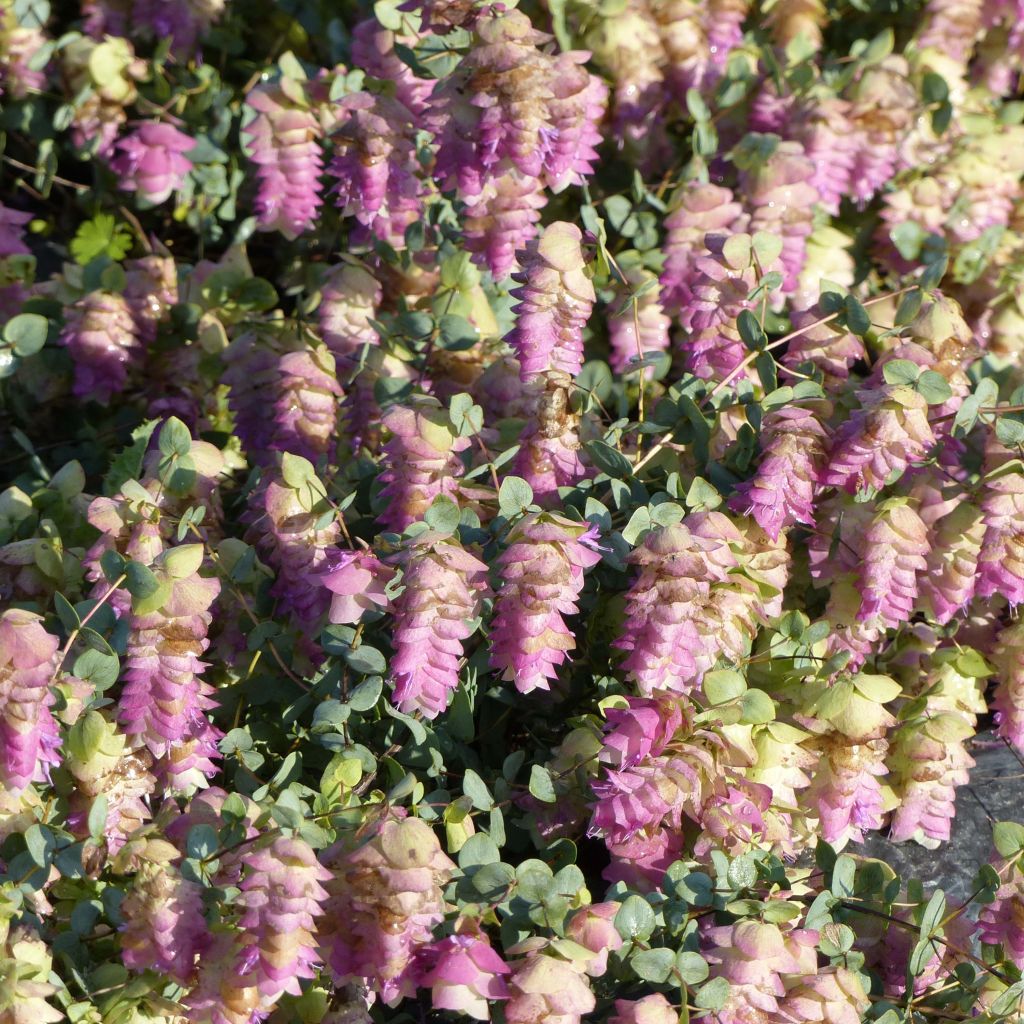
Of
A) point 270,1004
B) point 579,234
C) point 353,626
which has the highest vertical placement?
point 579,234

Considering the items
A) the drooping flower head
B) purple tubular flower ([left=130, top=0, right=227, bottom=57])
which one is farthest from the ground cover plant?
purple tubular flower ([left=130, top=0, right=227, bottom=57])

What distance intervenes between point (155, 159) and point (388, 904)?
4.59ft

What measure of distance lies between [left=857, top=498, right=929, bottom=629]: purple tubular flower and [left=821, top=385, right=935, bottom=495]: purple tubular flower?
42mm

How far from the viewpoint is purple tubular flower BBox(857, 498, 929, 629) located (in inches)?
61.2

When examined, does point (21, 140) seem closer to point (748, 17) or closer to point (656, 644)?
point (748, 17)

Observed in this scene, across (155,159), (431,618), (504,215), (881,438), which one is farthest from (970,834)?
(155,159)

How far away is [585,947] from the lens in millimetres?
1297

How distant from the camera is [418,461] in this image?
1.54 meters

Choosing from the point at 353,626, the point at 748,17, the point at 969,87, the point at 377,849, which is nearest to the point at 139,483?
the point at 353,626

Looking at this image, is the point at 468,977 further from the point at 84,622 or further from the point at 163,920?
the point at 84,622

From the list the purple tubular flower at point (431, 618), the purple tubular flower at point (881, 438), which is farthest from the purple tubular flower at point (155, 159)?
the purple tubular flower at point (881, 438)

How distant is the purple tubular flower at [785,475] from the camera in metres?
1.52

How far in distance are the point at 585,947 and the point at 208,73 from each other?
1.66 meters

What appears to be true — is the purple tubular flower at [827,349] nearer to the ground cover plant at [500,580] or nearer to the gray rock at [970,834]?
the ground cover plant at [500,580]
